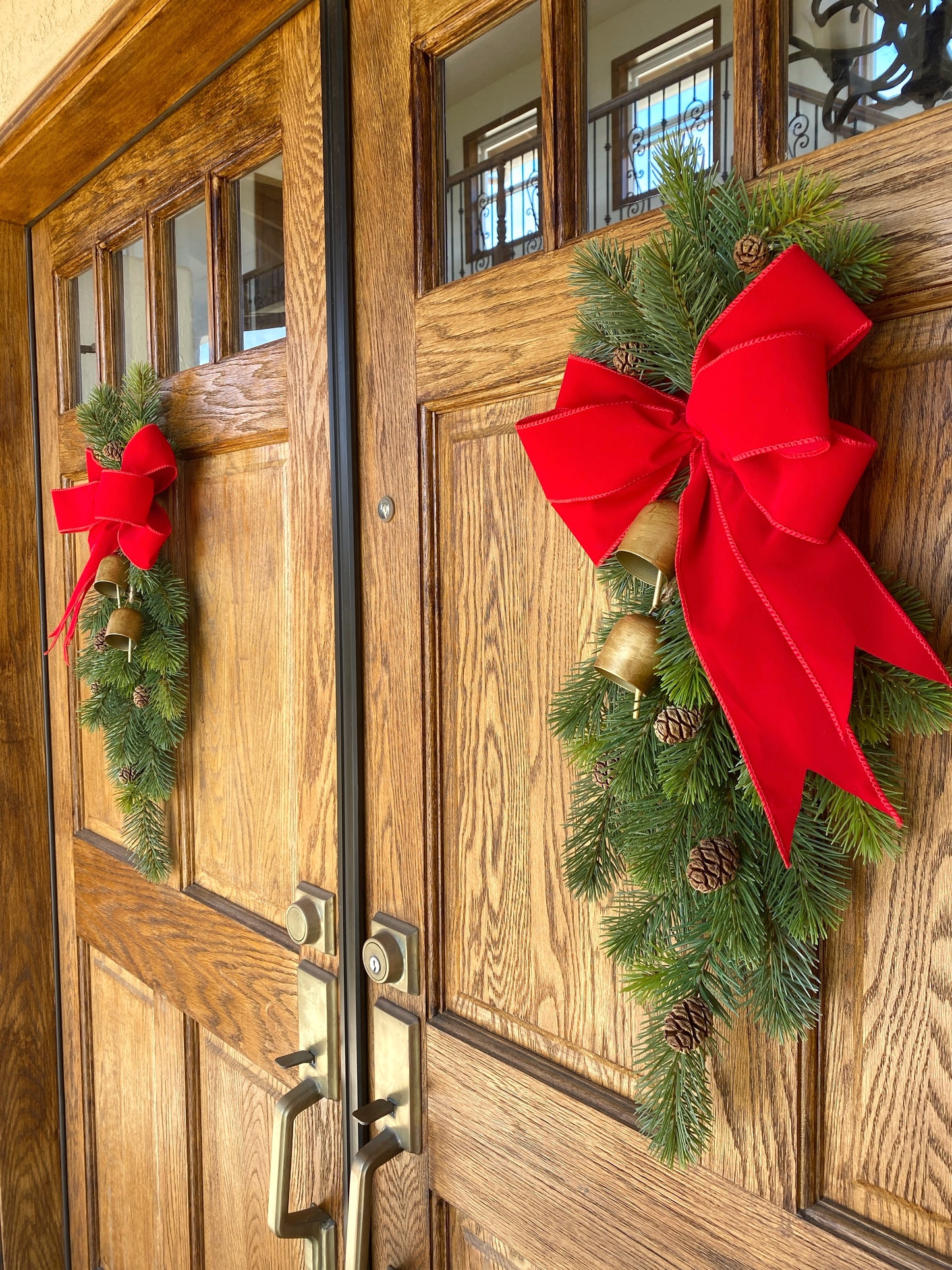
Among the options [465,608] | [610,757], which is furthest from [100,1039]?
[610,757]

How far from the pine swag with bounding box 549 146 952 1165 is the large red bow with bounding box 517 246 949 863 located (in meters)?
0.03

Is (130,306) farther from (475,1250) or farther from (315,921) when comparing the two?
(475,1250)

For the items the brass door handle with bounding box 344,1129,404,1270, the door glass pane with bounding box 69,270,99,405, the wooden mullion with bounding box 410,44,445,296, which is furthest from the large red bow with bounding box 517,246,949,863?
the door glass pane with bounding box 69,270,99,405

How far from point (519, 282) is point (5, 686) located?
4.00 ft

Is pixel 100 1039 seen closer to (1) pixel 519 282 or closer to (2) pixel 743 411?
(1) pixel 519 282

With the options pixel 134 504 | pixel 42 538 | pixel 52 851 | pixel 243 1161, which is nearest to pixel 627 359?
pixel 134 504

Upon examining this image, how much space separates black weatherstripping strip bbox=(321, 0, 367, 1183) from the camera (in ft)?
2.90

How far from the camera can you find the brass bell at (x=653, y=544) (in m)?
0.53

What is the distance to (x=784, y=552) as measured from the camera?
19.5 inches

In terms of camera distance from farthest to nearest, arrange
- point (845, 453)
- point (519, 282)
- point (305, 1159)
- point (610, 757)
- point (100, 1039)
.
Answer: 1. point (100, 1039)
2. point (305, 1159)
3. point (519, 282)
4. point (610, 757)
5. point (845, 453)

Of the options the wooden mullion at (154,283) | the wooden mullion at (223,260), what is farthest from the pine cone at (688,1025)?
the wooden mullion at (154,283)

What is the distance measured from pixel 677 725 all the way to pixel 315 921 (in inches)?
23.3

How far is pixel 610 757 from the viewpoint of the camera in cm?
58

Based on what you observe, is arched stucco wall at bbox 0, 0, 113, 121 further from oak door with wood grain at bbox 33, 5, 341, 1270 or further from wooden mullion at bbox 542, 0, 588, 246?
wooden mullion at bbox 542, 0, 588, 246
